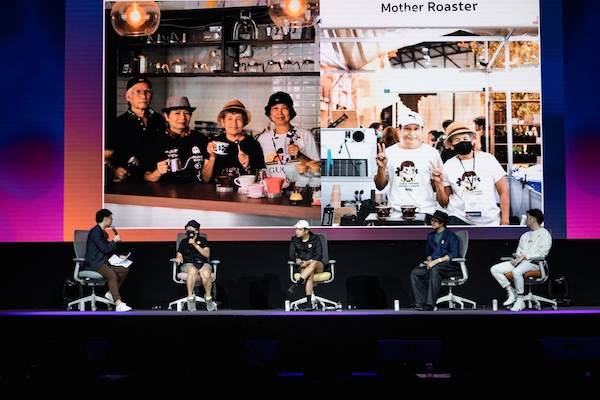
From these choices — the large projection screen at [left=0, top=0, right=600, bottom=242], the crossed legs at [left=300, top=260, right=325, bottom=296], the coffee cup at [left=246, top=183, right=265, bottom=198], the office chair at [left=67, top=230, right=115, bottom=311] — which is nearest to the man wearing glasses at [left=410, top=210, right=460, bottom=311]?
the large projection screen at [left=0, top=0, right=600, bottom=242]

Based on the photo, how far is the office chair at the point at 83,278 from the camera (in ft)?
22.7

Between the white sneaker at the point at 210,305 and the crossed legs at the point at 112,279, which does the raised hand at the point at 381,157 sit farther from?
the crossed legs at the point at 112,279

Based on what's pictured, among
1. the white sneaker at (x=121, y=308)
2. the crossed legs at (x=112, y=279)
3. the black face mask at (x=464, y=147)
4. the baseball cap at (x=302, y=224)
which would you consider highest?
the black face mask at (x=464, y=147)

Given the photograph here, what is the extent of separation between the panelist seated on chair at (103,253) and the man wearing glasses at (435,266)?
2678mm

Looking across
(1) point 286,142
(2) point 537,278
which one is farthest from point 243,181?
(2) point 537,278

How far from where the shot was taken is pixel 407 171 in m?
7.51

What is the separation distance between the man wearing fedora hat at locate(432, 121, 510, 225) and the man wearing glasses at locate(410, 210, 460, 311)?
656 mm

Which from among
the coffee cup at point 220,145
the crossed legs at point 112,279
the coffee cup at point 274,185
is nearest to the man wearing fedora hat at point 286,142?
the coffee cup at point 274,185

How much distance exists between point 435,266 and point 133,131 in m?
3.30
